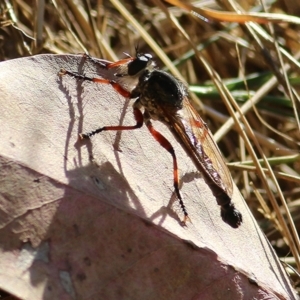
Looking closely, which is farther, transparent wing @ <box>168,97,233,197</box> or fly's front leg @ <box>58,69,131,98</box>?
transparent wing @ <box>168,97,233,197</box>

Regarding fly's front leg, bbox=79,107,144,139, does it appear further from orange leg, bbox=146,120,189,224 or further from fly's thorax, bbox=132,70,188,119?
fly's thorax, bbox=132,70,188,119

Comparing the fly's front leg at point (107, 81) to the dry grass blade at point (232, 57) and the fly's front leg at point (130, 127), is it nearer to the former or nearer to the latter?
the fly's front leg at point (130, 127)

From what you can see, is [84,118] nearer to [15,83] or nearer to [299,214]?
[15,83]

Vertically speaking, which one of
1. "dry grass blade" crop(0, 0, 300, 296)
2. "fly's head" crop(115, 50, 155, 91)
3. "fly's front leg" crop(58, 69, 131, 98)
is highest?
"fly's front leg" crop(58, 69, 131, 98)

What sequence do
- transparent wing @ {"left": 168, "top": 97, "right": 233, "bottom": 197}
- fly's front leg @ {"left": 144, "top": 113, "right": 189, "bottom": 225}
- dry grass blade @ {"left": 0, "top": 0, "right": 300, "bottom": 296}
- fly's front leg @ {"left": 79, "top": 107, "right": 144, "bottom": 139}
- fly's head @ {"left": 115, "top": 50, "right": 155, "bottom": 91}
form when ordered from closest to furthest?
fly's front leg @ {"left": 79, "top": 107, "right": 144, "bottom": 139}, fly's front leg @ {"left": 144, "top": 113, "right": 189, "bottom": 225}, transparent wing @ {"left": 168, "top": 97, "right": 233, "bottom": 197}, fly's head @ {"left": 115, "top": 50, "right": 155, "bottom": 91}, dry grass blade @ {"left": 0, "top": 0, "right": 300, "bottom": 296}

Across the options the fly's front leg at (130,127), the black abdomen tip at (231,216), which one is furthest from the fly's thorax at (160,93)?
the black abdomen tip at (231,216)

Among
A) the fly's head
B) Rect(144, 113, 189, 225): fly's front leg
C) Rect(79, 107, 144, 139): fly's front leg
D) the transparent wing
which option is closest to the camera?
Rect(79, 107, 144, 139): fly's front leg

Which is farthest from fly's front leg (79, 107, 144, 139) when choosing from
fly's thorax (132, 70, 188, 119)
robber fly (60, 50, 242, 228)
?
fly's thorax (132, 70, 188, 119)

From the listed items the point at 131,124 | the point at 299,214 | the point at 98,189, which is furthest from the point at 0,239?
the point at 299,214

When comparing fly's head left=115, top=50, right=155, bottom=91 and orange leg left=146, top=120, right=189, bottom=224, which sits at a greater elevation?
fly's head left=115, top=50, right=155, bottom=91
